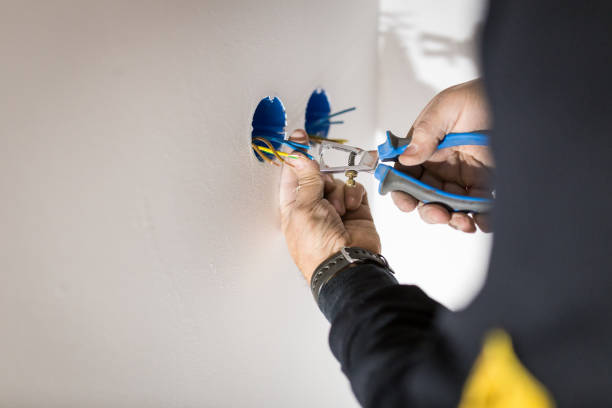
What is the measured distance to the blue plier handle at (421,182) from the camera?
67 centimetres

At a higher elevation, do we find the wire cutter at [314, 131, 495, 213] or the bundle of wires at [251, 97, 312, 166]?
the bundle of wires at [251, 97, 312, 166]

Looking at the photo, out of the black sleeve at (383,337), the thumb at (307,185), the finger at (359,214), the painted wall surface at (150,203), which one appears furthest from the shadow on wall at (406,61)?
the black sleeve at (383,337)

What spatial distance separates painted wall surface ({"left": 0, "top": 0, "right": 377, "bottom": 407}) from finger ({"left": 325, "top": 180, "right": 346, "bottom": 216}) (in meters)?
0.13

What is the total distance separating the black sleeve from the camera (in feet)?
1.14

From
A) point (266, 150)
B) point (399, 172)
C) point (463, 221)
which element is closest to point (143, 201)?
point (266, 150)

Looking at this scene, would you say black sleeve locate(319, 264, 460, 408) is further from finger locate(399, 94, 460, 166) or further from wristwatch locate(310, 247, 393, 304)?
finger locate(399, 94, 460, 166)

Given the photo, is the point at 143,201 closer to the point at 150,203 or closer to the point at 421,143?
the point at 150,203

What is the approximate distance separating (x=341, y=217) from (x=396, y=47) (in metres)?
0.55

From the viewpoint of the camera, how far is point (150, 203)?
45cm

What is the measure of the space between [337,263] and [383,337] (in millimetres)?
226

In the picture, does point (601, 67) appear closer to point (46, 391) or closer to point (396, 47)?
point (46, 391)

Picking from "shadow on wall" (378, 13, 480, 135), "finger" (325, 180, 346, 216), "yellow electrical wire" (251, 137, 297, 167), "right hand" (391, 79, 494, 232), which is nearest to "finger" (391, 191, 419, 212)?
"right hand" (391, 79, 494, 232)

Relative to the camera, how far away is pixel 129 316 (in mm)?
436

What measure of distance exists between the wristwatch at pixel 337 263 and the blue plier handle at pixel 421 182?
12cm
